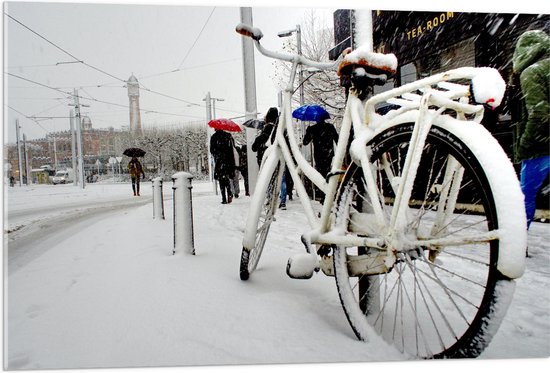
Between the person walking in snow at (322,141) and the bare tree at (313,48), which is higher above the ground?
the bare tree at (313,48)

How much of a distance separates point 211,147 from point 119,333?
2365 mm

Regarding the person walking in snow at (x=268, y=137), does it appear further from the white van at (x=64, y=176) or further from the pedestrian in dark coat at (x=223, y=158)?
the white van at (x=64, y=176)

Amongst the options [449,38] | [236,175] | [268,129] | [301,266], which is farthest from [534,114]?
[236,175]

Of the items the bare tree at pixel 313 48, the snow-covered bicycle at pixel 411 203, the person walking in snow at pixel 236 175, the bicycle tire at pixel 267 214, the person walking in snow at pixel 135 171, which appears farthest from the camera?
the person walking in snow at pixel 236 175

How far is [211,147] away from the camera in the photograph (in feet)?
12.0

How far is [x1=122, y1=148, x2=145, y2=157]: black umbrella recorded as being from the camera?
271cm

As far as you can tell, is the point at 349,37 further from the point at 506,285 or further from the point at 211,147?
the point at 211,147

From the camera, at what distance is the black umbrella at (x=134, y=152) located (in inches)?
106

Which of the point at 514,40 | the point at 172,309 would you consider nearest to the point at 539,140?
the point at 514,40

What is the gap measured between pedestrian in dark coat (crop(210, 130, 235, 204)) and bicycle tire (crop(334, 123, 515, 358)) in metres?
2.26

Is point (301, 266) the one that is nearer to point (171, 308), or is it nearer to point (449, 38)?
point (171, 308)

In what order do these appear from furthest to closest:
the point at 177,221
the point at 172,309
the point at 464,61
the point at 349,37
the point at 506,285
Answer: the point at 464,61, the point at 177,221, the point at 349,37, the point at 172,309, the point at 506,285

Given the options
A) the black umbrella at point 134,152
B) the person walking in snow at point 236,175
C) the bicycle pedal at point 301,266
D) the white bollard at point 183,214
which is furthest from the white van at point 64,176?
the person walking in snow at point 236,175

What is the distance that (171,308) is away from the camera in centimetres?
166
